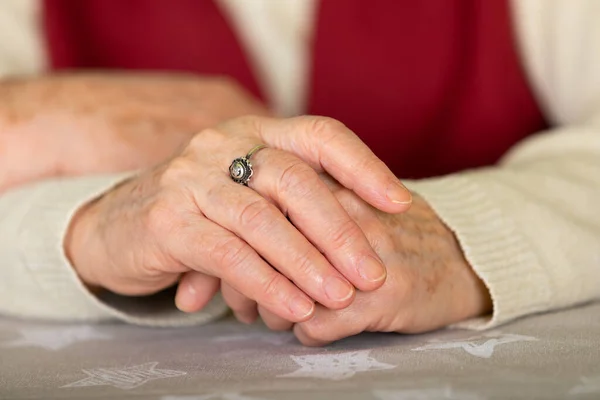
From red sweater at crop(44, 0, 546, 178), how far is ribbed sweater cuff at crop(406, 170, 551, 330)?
45cm

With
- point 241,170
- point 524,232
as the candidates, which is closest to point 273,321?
point 241,170

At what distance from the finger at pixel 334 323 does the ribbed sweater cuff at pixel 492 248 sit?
115 millimetres

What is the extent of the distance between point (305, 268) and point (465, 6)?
700 millimetres

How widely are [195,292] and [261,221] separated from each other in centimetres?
12

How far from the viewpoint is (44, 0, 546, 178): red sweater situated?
1.19 meters

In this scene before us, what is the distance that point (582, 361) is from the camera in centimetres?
Answer: 58

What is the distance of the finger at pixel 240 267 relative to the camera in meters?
0.64

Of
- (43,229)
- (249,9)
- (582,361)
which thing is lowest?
(582,361)

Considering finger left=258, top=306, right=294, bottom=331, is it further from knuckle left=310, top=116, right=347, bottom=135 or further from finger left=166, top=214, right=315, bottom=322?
knuckle left=310, top=116, right=347, bottom=135

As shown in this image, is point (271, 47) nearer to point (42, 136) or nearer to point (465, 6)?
point (465, 6)

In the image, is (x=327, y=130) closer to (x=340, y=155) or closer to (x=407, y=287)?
(x=340, y=155)

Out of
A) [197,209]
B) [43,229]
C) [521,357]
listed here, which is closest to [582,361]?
[521,357]

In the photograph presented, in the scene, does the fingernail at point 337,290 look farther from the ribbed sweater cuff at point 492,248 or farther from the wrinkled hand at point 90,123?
the wrinkled hand at point 90,123

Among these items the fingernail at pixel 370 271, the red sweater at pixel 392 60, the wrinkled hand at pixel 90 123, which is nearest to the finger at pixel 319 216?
the fingernail at pixel 370 271
